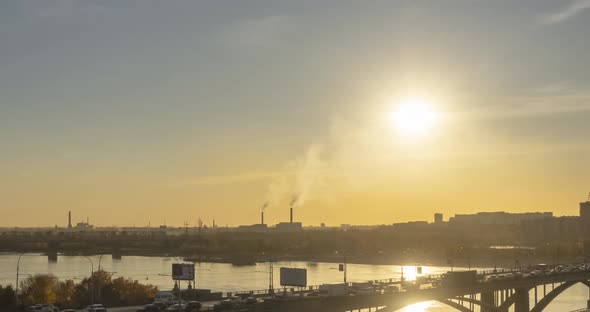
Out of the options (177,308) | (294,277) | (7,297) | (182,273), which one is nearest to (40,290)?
(7,297)

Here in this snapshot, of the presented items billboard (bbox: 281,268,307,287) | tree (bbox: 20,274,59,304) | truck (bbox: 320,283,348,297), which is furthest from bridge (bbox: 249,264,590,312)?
tree (bbox: 20,274,59,304)

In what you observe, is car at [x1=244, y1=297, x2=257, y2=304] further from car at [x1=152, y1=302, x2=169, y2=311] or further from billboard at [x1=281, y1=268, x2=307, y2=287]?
billboard at [x1=281, y1=268, x2=307, y2=287]

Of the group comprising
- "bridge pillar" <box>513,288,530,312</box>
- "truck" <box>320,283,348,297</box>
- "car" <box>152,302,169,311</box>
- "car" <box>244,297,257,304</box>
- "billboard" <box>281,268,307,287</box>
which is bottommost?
"bridge pillar" <box>513,288,530,312</box>

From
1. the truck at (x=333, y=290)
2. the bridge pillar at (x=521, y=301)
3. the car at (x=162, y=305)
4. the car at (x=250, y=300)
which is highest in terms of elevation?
the truck at (x=333, y=290)

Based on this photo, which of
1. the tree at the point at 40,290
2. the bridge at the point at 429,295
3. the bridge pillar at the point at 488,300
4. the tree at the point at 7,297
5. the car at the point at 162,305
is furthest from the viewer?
the tree at the point at 40,290

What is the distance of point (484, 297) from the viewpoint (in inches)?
3605

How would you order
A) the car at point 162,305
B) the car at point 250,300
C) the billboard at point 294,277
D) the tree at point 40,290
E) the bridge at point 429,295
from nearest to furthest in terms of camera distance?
the car at point 250,300 → the car at point 162,305 → the bridge at point 429,295 → the billboard at point 294,277 → the tree at point 40,290

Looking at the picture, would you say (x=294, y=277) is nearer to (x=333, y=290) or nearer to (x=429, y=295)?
(x=333, y=290)

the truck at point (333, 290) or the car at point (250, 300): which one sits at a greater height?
the truck at point (333, 290)

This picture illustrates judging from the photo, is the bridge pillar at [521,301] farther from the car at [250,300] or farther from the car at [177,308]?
the car at [177,308]

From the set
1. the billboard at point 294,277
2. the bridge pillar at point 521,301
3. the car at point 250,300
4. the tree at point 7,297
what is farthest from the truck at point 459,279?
the tree at point 7,297

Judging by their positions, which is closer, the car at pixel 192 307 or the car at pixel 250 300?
the car at pixel 192 307

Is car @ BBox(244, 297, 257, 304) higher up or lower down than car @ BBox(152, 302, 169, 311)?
higher up

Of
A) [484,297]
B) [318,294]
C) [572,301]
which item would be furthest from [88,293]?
[572,301]
